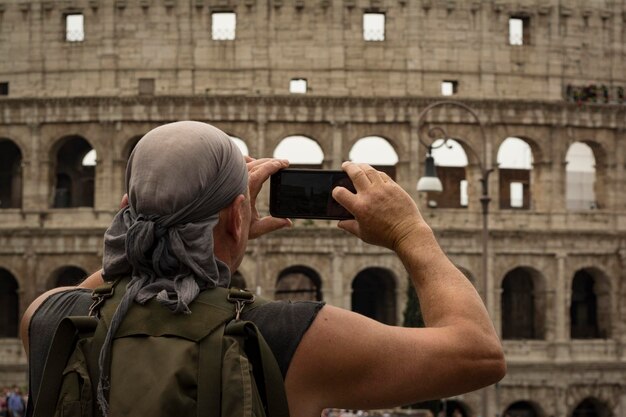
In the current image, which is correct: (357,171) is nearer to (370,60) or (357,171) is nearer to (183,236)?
(183,236)

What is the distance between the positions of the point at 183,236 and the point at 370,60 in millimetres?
36944

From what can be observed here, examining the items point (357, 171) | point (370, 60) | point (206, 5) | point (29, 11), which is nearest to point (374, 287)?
point (370, 60)

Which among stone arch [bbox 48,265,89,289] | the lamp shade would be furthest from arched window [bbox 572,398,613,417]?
the lamp shade

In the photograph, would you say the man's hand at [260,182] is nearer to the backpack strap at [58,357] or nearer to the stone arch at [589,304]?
the backpack strap at [58,357]

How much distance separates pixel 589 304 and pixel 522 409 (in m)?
5.11

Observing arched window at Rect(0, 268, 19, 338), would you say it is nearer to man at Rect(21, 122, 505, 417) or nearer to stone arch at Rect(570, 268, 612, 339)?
stone arch at Rect(570, 268, 612, 339)

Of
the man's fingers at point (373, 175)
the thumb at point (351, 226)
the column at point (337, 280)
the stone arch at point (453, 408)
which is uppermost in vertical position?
the man's fingers at point (373, 175)

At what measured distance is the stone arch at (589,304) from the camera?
4069cm

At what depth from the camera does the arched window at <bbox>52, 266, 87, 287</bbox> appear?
131 feet

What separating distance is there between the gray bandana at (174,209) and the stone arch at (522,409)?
37.7 metres

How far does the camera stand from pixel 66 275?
41.2 m

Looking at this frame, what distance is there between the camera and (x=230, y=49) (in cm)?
3947

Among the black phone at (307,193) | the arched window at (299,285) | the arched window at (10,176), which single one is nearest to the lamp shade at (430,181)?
the arched window at (299,285)

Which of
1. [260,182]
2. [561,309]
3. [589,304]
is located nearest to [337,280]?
[561,309]
